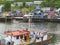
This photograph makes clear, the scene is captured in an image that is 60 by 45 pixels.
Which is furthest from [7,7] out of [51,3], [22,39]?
[22,39]

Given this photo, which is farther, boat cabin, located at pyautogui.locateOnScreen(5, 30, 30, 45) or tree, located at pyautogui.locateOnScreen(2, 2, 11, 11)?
tree, located at pyautogui.locateOnScreen(2, 2, 11, 11)

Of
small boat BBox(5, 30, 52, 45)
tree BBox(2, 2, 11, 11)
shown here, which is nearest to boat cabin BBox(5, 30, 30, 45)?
small boat BBox(5, 30, 52, 45)

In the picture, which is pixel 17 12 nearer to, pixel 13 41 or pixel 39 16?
pixel 39 16

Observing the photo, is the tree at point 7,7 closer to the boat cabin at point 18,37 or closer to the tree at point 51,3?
the tree at point 51,3

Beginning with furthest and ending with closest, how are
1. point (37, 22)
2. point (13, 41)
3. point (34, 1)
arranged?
point (34, 1)
point (37, 22)
point (13, 41)

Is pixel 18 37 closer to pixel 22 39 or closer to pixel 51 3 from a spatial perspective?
→ pixel 22 39

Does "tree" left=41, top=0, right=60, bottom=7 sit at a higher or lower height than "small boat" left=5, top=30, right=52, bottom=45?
lower

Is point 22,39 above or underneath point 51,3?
above

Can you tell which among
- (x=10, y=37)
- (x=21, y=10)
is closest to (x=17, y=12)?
(x=21, y=10)

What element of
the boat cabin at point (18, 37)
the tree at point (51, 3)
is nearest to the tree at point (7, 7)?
the tree at point (51, 3)

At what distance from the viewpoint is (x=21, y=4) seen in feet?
63.0

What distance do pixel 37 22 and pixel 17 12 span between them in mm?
2103

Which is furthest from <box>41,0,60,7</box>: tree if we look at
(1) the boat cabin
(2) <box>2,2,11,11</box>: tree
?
(1) the boat cabin

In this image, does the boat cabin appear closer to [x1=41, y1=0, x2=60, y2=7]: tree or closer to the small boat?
the small boat
